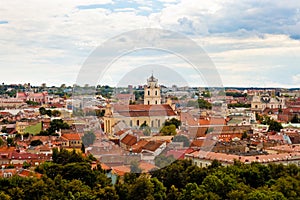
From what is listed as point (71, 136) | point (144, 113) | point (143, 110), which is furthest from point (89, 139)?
point (143, 110)

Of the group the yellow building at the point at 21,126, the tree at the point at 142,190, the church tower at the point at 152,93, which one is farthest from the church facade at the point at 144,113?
the tree at the point at 142,190

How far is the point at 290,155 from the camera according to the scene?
1720cm

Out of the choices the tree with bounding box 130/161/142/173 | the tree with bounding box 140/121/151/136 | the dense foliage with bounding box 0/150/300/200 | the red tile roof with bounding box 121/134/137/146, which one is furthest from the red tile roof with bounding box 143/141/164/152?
the tree with bounding box 140/121/151/136

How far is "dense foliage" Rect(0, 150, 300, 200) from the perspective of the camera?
11227mm

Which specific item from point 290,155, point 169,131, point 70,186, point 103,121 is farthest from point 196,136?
point 70,186

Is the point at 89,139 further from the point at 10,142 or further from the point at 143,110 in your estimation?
the point at 143,110

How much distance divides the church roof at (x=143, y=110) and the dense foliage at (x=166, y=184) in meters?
14.0

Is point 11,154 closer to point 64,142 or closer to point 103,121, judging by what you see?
point 64,142

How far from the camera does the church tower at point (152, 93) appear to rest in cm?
3050

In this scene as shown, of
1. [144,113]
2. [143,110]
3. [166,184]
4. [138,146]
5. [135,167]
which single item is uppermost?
[143,110]

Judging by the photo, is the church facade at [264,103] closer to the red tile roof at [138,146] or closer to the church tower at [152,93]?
the church tower at [152,93]

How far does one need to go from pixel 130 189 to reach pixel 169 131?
37.5 feet

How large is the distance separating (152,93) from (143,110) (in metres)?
2.57

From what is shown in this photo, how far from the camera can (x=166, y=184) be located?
13141 mm
